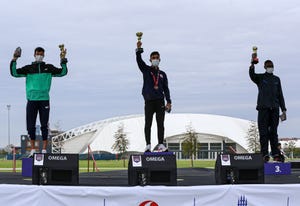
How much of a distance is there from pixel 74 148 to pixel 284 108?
115 metres

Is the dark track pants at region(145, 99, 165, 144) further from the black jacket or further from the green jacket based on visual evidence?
the black jacket

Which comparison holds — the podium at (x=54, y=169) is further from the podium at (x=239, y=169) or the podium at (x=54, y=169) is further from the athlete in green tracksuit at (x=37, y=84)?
the athlete in green tracksuit at (x=37, y=84)

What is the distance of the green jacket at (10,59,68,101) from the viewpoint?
373 inches

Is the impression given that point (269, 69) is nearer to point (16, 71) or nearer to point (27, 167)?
point (16, 71)

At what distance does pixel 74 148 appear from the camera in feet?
405

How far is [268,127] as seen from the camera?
10766mm

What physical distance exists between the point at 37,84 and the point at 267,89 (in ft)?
14.1

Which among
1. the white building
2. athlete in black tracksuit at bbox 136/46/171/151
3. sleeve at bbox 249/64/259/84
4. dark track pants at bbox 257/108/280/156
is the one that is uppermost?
the white building

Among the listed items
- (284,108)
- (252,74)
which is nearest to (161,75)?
(252,74)

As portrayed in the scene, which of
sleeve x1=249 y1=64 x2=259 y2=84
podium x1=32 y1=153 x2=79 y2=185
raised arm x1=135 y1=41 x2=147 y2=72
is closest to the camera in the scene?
A: podium x1=32 y1=153 x2=79 y2=185

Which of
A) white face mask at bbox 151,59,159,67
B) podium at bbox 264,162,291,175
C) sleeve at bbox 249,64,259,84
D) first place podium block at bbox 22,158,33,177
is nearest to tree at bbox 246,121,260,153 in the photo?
sleeve at bbox 249,64,259,84

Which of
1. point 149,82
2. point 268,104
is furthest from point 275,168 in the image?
point 149,82

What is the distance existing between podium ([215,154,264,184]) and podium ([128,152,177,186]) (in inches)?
25.3

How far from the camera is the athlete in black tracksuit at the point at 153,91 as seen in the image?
392 inches
